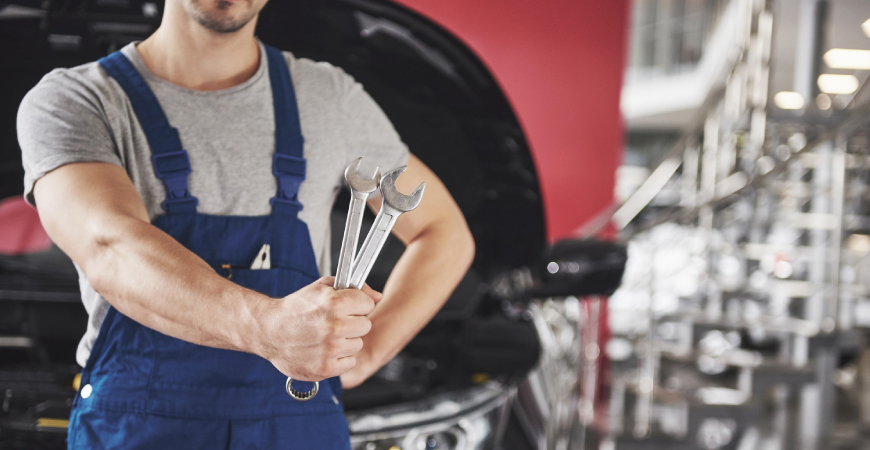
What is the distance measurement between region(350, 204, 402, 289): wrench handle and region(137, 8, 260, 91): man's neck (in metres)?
0.18

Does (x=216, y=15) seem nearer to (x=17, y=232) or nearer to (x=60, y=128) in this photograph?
(x=60, y=128)

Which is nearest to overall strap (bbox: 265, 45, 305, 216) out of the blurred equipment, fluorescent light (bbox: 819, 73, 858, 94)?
the blurred equipment

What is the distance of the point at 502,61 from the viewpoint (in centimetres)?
67

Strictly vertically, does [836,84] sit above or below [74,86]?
above

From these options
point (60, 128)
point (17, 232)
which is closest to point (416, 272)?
point (60, 128)

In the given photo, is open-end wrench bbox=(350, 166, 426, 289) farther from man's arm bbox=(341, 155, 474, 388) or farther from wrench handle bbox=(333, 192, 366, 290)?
man's arm bbox=(341, 155, 474, 388)

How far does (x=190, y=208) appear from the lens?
1.35 ft

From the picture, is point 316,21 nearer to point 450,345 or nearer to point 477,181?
point 477,181

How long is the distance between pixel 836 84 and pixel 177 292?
12.4ft

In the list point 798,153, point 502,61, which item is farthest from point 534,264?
point 798,153

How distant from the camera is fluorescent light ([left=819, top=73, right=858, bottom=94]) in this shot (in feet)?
9.28

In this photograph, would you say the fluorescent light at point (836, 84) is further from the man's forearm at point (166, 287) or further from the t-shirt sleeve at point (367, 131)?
the man's forearm at point (166, 287)

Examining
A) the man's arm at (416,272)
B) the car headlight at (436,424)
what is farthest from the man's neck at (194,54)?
the car headlight at (436,424)

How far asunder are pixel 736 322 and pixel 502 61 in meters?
2.95
